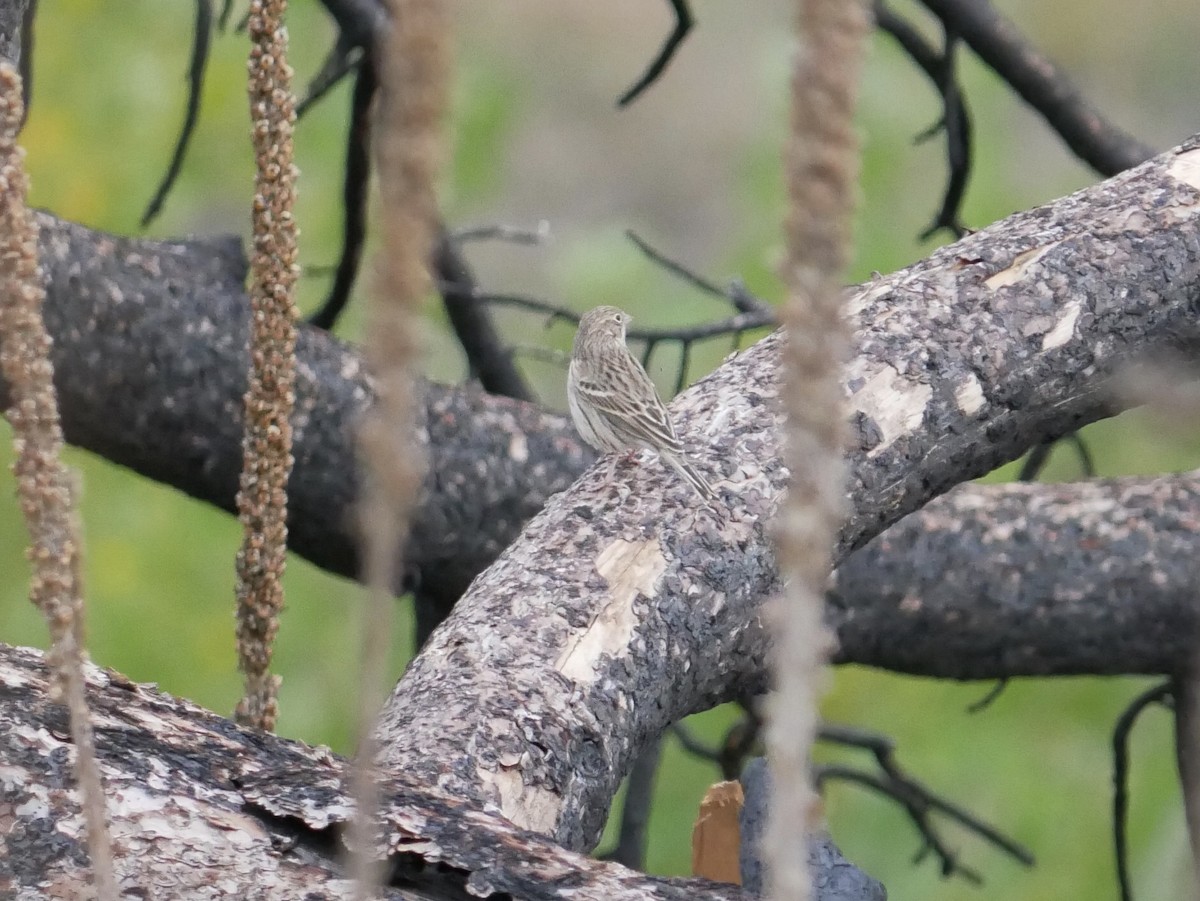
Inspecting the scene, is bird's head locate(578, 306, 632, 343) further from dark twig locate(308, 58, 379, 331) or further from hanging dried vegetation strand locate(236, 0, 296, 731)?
hanging dried vegetation strand locate(236, 0, 296, 731)

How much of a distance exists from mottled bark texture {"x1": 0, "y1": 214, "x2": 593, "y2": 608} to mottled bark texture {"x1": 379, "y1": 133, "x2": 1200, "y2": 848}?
1.73 ft

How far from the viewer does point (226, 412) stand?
2170 millimetres

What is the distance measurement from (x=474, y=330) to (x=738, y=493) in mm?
1346

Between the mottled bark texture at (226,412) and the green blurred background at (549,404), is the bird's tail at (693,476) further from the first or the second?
the green blurred background at (549,404)

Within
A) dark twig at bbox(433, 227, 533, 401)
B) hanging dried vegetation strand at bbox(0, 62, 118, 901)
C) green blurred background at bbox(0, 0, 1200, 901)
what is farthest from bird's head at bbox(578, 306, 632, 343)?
hanging dried vegetation strand at bbox(0, 62, 118, 901)

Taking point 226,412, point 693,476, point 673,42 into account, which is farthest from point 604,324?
point 693,476

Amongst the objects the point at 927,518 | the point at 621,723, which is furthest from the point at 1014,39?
the point at 621,723

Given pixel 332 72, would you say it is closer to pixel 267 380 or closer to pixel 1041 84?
pixel 1041 84

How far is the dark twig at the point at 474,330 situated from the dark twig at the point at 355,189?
174 mm

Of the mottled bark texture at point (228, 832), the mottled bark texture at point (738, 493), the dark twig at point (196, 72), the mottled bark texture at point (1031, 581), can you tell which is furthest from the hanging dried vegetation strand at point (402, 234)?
the dark twig at point (196, 72)

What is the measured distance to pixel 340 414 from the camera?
220 centimetres

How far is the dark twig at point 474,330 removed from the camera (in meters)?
2.87

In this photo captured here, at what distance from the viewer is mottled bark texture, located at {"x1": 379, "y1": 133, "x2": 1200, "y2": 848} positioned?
1395 millimetres

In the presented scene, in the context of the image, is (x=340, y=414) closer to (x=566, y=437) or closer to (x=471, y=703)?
(x=566, y=437)
